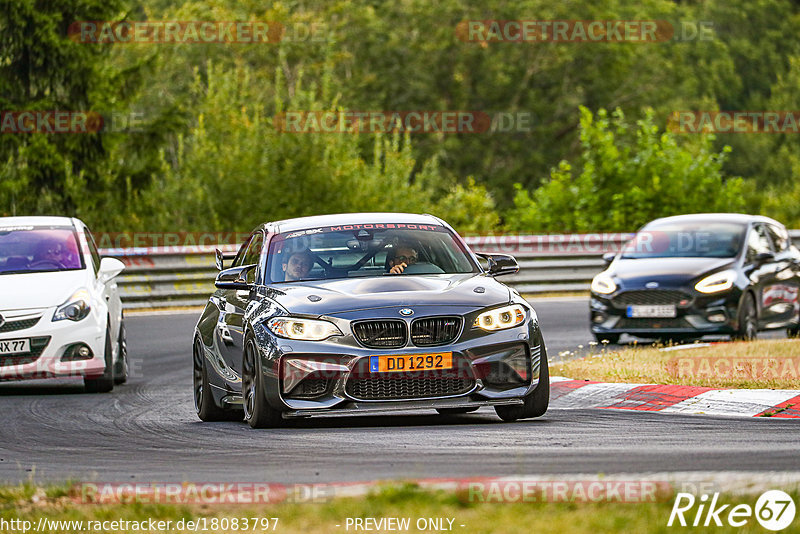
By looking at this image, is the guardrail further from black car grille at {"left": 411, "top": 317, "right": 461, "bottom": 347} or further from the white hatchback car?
black car grille at {"left": 411, "top": 317, "right": 461, "bottom": 347}

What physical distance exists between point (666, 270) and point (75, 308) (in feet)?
22.7

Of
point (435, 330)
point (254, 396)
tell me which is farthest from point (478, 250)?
point (435, 330)

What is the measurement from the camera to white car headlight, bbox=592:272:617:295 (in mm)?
17797

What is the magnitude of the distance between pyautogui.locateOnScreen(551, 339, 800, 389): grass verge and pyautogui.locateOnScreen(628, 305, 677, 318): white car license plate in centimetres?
97

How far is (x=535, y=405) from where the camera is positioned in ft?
34.5

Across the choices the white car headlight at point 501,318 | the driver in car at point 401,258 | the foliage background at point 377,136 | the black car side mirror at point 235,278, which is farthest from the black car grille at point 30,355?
the foliage background at point 377,136

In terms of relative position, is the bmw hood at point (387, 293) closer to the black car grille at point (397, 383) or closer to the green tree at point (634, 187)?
the black car grille at point (397, 383)

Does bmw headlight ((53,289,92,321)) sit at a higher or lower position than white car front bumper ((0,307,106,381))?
higher

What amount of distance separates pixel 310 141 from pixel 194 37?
28485 mm

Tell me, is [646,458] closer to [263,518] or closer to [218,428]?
[263,518]

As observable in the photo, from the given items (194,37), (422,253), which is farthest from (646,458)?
(194,37)

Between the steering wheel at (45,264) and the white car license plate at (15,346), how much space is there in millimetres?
1080

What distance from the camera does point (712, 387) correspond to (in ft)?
39.3

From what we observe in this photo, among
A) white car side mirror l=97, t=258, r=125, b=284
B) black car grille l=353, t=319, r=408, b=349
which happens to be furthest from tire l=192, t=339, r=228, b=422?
white car side mirror l=97, t=258, r=125, b=284
